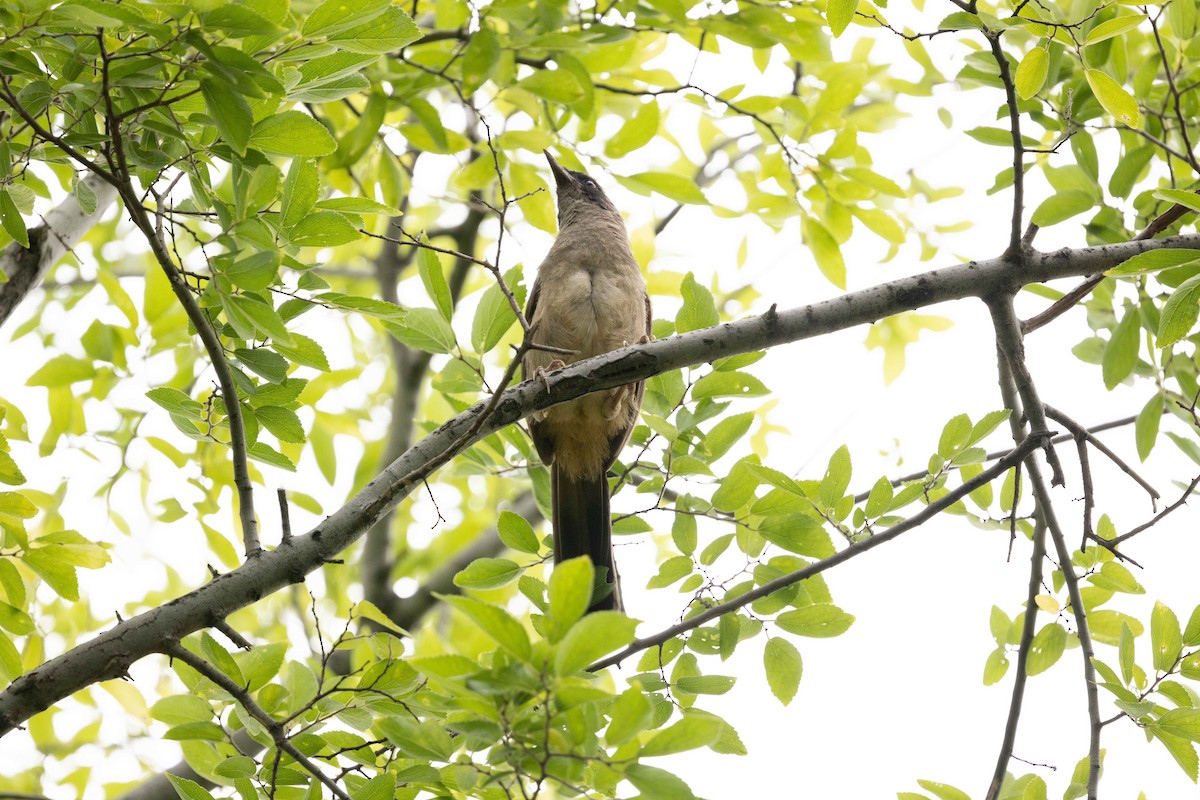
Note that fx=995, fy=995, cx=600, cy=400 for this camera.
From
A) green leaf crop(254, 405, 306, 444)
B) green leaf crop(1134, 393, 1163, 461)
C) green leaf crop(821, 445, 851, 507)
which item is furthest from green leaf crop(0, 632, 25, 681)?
green leaf crop(1134, 393, 1163, 461)

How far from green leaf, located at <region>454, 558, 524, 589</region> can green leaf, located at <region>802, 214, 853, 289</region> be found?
2.05 meters

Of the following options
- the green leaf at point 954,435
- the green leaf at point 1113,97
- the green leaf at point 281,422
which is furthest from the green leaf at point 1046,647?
the green leaf at point 281,422

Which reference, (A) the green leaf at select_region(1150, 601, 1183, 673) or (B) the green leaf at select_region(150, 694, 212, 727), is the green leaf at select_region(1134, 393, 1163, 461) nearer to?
(A) the green leaf at select_region(1150, 601, 1183, 673)

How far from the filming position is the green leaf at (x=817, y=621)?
2.76 m

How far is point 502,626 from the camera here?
66.9 inches

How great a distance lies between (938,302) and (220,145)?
6.70 feet

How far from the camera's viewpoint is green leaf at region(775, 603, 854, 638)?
109 inches

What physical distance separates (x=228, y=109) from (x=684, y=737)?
61.4 inches

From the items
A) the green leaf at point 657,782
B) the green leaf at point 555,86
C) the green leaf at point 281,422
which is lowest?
the green leaf at point 657,782

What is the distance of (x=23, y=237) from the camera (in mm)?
2467

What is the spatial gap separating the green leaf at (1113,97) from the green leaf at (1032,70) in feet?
0.37

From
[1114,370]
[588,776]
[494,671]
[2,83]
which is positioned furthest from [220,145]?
[1114,370]

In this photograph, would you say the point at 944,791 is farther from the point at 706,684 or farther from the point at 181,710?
the point at 181,710

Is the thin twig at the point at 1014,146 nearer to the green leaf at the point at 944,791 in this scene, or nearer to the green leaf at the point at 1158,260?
the green leaf at the point at 1158,260
